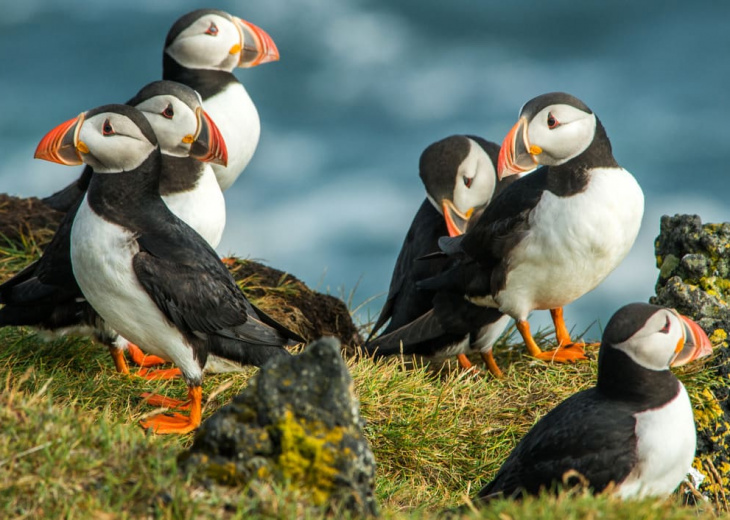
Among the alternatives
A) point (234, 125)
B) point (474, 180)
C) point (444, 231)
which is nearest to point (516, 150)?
point (474, 180)

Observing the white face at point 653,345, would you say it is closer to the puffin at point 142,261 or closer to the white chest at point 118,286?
the puffin at point 142,261

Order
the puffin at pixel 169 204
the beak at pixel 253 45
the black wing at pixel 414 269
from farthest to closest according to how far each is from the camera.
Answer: the beak at pixel 253 45
the black wing at pixel 414 269
the puffin at pixel 169 204

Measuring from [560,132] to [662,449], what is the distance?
92.2 inches

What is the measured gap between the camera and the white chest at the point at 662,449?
4.36 metres

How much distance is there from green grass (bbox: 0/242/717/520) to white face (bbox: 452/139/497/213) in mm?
1232

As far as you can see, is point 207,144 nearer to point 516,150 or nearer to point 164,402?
point 164,402

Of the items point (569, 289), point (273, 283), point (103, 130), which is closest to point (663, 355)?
point (569, 289)

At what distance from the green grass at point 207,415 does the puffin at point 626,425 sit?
0.26 meters

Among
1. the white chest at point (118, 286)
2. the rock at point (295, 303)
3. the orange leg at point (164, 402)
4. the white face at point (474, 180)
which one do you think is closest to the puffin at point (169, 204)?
the orange leg at point (164, 402)

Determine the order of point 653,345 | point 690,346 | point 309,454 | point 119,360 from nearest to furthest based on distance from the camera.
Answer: point 309,454
point 653,345
point 690,346
point 119,360

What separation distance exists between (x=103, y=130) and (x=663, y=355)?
3073mm

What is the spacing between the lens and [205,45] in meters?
8.30

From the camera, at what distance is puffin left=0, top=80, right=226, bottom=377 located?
19.4 feet

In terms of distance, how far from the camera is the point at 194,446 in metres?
3.58
